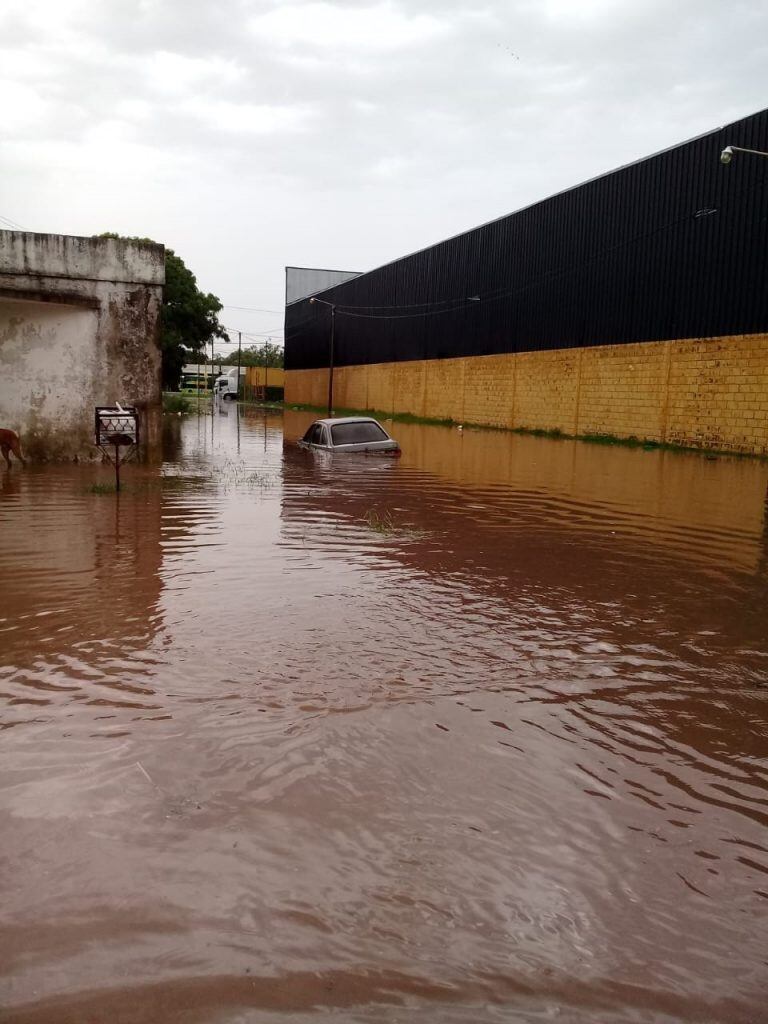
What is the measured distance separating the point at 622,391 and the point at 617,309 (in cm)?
274

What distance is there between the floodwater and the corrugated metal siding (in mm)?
16969

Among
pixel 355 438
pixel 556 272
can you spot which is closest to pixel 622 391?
pixel 556 272

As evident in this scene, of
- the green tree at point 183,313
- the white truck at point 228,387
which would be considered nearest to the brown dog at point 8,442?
the green tree at point 183,313

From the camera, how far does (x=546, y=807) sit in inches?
132

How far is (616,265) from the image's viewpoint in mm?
26938

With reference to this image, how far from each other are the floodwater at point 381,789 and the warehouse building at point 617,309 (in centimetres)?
1632

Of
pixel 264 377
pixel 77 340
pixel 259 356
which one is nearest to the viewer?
pixel 77 340

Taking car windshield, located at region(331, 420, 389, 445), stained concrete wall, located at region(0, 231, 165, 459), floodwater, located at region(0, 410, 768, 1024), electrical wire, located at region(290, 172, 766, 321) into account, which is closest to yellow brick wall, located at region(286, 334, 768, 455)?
electrical wire, located at region(290, 172, 766, 321)

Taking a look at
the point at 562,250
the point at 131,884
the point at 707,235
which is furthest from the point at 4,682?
the point at 562,250

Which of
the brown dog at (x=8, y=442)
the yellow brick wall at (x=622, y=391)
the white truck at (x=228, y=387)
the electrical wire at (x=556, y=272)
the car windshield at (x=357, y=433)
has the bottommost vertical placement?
the brown dog at (x=8, y=442)

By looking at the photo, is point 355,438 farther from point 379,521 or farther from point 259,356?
point 259,356

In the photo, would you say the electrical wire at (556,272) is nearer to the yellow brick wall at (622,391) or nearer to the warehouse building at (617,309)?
the warehouse building at (617,309)

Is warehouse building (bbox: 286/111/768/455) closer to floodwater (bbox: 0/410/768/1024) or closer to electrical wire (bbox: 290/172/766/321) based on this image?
electrical wire (bbox: 290/172/766/321)

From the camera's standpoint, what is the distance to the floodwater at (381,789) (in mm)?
2418
